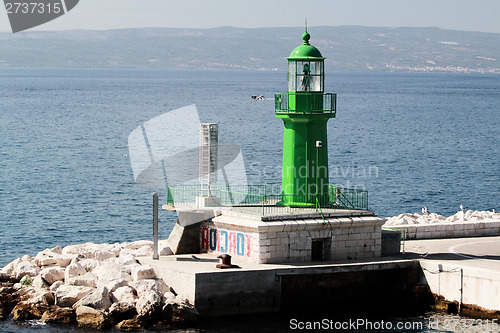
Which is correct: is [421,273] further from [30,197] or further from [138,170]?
[138,170]

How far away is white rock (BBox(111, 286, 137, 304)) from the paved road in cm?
845

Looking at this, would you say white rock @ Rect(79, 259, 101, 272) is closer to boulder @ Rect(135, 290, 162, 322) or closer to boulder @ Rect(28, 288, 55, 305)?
boulder @ Rect(28, 288, 55, 305)

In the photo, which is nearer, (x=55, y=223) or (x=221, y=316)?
(x=221, y=316)

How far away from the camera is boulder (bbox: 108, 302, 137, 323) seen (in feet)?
72.0

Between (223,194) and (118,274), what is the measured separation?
14.6ft

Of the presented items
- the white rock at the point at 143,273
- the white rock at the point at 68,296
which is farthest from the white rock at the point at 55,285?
the white rock at the point at 143,273

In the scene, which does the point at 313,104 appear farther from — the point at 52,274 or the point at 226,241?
the point at 52,274

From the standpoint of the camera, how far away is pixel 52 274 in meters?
24.2

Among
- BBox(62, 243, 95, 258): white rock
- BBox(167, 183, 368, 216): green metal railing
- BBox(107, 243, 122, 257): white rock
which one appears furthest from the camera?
BBox(107, 243, 122, 257): white rock

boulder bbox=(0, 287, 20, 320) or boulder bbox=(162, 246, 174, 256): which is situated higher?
boulder bbox=(162, 246, 174, 256)

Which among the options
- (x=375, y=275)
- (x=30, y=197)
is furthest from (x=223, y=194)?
(x=30, y=197)

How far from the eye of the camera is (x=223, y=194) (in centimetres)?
2625

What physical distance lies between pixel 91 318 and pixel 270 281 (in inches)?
188

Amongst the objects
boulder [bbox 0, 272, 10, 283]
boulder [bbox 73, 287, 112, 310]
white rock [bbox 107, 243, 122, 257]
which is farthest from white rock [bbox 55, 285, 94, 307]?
white rock [bbox 107, 243, 122, 257]
